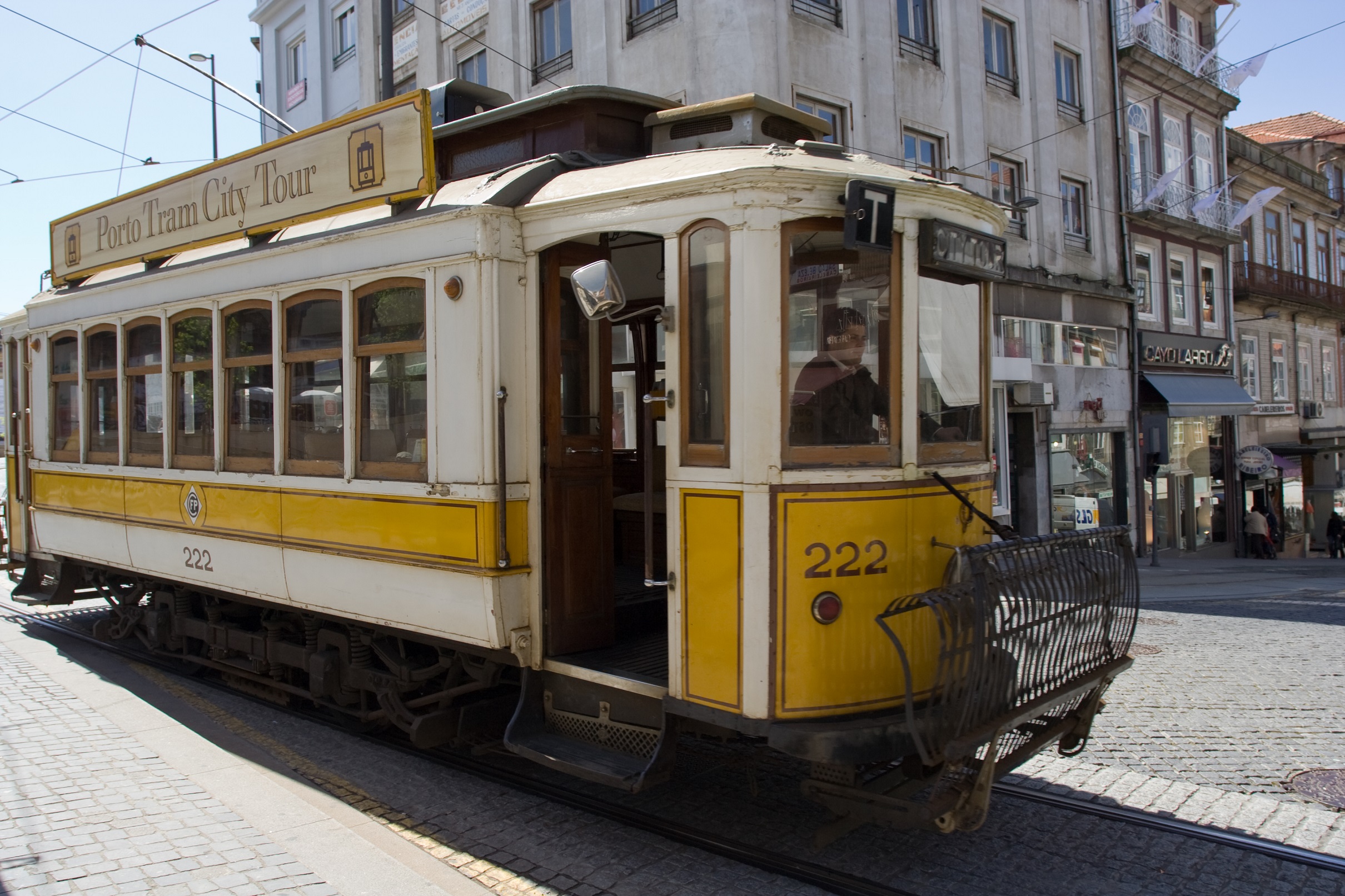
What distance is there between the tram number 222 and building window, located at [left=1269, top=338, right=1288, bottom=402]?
91.2ft

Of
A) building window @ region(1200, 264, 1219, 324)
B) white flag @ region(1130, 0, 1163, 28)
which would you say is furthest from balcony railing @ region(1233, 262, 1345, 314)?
white flag @ region(1130, 0, 1163, 28)

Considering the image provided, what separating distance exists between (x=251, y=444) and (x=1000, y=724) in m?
4.80

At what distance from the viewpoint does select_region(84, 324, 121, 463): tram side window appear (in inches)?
299

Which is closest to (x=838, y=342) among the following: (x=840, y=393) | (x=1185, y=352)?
(x=840, y=393)

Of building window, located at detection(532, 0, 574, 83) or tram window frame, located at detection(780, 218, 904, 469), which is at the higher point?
building window, located at detection(532, 0, 574, 83)

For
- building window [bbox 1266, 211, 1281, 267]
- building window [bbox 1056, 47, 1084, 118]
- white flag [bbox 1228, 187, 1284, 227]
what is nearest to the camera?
building window [bbox 1056, 47, 1084, 118]

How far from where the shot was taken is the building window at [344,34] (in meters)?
23.3

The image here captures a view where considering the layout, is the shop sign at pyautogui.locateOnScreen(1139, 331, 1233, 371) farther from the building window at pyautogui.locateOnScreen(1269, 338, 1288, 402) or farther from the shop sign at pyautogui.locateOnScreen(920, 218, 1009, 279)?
the shop sign at pyautogui.locateOnScreen(920, 218, 1009, 279)

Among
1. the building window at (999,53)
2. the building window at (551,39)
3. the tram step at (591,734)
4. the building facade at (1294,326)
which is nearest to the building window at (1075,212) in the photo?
the building window at (999,53)

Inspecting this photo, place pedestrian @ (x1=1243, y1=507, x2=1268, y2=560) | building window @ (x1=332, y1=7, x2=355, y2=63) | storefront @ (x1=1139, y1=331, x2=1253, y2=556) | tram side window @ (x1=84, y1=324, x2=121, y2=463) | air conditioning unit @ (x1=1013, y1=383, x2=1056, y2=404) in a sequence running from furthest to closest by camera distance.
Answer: pedestrian @ (x1=1243, y1=507, x2=1268, y2=560) < building window @ (x1=332, y1=7, x2=355, y2=63) < storefront @ (x1=1139, y1=331, x2=1253, y2=556) < air conditioning unit @ (x1=1013, y1=383, x2=1056, y2=404) < tram side window @ (x1=84, y1=324, x2=121, y2=463)

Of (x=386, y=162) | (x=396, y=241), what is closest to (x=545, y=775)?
(x=396, y=241)

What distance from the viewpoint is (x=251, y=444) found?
20.3 feet

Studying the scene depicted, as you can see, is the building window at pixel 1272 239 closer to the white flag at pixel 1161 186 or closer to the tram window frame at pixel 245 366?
the white flag at pixel 1161 186

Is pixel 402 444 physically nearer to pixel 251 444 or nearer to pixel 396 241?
pixel 396 241
